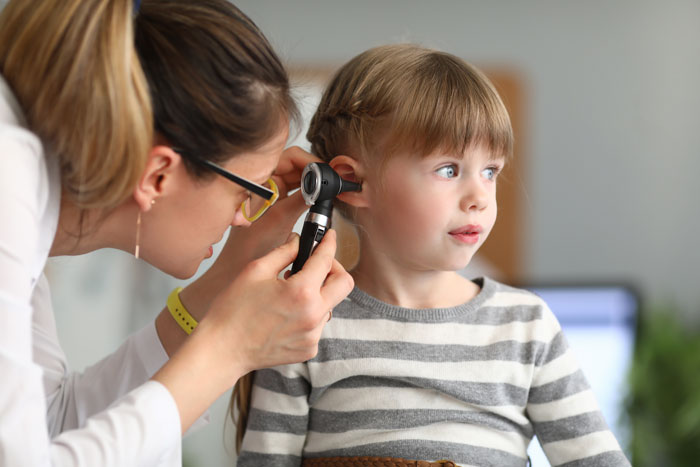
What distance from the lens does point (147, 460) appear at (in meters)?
0.86

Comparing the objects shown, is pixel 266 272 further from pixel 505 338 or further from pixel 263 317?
pixel 505 338

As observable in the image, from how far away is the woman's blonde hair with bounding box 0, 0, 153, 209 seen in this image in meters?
0.85

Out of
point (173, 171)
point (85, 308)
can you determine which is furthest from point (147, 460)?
point (85, 308)

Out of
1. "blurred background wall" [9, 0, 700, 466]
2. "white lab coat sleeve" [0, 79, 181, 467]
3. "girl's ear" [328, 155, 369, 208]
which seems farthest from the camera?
"blurred background wall" [9, 0, 700, 466]

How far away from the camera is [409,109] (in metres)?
1.10

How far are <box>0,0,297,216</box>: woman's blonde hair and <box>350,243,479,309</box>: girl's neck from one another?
12.6 inches

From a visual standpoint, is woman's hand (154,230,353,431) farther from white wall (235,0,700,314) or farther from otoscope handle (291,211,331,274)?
white wall (235,0,700,314)

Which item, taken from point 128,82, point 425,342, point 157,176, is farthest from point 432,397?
point 128,82

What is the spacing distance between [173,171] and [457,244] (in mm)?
420

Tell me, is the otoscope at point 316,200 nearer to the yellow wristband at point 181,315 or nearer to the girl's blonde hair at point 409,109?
the girl's blonde hair at point 409,109

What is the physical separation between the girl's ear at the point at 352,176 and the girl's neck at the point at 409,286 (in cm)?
Answer: 9

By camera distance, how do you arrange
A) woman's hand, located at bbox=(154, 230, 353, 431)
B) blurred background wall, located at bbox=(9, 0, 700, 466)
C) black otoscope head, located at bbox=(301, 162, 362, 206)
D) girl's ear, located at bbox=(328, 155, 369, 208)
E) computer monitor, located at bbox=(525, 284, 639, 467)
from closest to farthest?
woman's hand, located at bbox=(154, 230, 353, 431) < black otoscope head, located at bbox=(301, 162, 362, 206) < girl's ear, located at bbox=(328, 155, 369, 208) < computer monitor, located at bbox=(525, 284, 639, 467) < blurred background wall, located at bbox=(9, 0, 700, 466)

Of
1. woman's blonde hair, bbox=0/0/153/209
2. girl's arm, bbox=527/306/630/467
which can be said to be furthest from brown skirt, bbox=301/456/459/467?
woman's blonde hair, bbox=0/0/153/209

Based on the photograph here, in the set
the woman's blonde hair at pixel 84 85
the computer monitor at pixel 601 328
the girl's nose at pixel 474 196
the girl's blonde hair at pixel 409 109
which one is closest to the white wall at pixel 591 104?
the computer monitor at pixel 601 328
